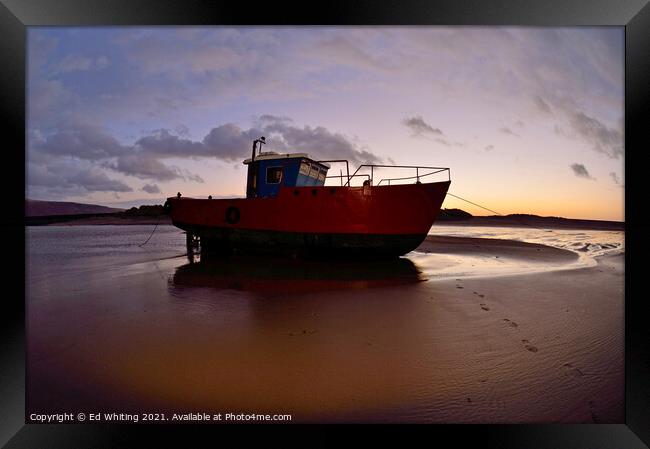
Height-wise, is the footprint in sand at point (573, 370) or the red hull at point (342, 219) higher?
the red hull at point (342, 219)

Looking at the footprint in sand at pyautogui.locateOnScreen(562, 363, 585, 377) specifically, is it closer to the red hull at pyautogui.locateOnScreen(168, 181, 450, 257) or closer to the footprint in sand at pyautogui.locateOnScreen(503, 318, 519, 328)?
the footprint in sand at pyautogui.locateOnScreen(503, 318, 519, 328)

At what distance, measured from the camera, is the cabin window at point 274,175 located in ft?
29.4

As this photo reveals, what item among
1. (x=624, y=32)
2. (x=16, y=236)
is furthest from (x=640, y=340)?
(x=16, y=236)

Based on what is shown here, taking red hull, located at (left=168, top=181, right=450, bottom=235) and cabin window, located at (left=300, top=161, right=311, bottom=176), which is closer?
red hull, located at (left=168, top=181, right=450, bottom=235)

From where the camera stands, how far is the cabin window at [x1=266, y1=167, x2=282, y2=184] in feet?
29.4

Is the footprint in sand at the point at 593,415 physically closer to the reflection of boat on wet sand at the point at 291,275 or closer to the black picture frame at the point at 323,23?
the black picture frame at the point at 323,23

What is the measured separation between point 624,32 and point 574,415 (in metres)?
3.18

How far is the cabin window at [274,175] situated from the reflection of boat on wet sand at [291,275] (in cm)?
231

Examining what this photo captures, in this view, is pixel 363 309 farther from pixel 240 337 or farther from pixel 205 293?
pixel 205 293

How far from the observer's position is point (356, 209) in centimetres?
754

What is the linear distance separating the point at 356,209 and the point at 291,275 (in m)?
2.32

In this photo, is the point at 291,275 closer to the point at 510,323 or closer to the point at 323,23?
the point at 510,323

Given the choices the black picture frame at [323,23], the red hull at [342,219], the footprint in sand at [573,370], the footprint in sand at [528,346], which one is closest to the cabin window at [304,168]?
the red hull at [342,219]

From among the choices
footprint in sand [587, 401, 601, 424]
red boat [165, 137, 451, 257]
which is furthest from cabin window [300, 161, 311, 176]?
footprint in sand [587, 401, 601, 424]
